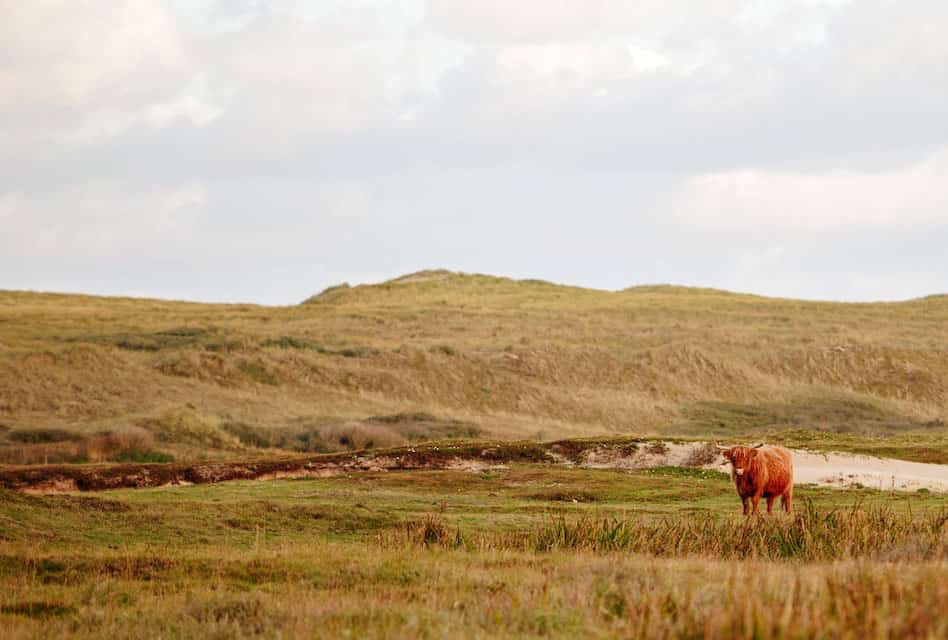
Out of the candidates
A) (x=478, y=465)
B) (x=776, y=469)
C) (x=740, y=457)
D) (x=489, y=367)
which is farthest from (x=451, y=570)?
(x=489, y=367)

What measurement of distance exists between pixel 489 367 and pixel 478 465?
33334 mm

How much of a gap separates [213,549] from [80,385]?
39.4 meters

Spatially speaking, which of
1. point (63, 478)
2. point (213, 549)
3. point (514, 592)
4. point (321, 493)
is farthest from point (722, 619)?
point (63, 478)

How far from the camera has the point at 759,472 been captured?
23.5 m

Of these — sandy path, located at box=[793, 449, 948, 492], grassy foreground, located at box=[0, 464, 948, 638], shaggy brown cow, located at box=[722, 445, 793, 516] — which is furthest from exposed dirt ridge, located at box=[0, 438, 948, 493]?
shaggy brown cow, located at box=[722, 445, 793, 516]

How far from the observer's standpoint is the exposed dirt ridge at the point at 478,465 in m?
31.9

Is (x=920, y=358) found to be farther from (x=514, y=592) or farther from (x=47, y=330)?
(x=514, y=592)

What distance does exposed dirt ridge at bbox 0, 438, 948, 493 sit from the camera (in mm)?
31906

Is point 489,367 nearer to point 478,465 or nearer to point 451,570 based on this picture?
point 478,465

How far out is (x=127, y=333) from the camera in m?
76.1

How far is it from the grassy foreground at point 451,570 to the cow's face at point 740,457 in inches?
58.8

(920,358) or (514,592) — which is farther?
(920,358)

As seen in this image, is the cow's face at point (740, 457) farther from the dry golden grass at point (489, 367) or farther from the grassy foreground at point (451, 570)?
the dry golden grass at point (489, 367)

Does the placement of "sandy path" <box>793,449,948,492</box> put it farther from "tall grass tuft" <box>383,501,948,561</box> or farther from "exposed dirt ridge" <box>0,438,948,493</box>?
"tall grass tuft" <box>383,501,948,561</box>
